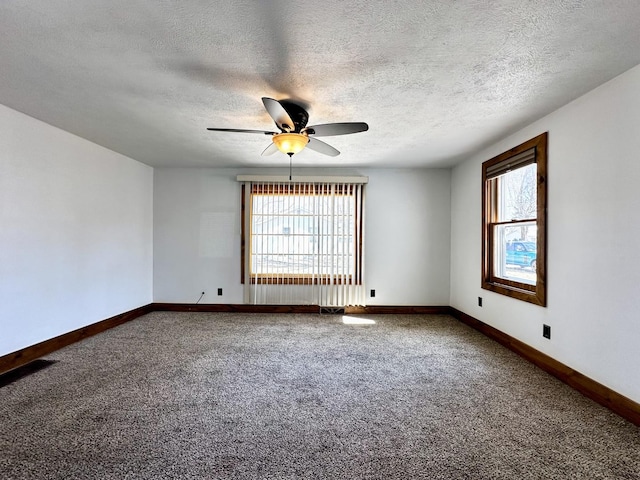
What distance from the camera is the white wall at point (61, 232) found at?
2.88 metres

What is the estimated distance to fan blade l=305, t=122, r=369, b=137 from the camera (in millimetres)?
2524

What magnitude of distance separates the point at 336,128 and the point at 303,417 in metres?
2.17

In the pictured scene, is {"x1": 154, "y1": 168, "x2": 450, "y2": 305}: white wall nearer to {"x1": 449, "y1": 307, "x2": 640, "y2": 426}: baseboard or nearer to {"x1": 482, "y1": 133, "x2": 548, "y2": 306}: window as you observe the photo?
{"x1": 482, "y1": 133, "x2": 548, "y2": 306}: window

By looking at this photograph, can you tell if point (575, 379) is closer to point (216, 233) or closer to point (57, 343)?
point (216, 233)

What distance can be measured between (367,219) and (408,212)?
67cm

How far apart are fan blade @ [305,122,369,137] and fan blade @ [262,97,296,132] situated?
0.18 meters

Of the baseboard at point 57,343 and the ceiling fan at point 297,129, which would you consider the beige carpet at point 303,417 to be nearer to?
the baseboard at point 57,343

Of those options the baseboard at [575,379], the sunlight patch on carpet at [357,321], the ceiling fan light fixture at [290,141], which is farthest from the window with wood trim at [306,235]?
the ceiling fan light fixture at [290,141]

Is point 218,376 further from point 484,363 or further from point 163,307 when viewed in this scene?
point 163,307

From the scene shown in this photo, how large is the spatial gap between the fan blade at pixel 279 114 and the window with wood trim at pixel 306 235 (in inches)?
98.2

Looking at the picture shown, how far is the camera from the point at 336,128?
2.59 meters

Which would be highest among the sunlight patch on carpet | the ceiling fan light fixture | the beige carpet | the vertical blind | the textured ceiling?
the textured ceiling

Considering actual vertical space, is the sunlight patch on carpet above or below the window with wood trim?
below

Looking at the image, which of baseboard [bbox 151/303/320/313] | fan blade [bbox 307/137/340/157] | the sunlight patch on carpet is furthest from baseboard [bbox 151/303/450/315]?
fan blade [bbox 307/137/340/157]
